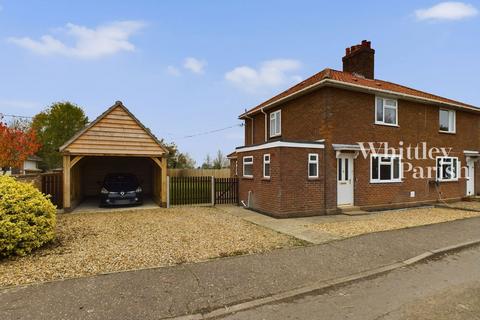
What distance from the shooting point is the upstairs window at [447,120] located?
16297 mm

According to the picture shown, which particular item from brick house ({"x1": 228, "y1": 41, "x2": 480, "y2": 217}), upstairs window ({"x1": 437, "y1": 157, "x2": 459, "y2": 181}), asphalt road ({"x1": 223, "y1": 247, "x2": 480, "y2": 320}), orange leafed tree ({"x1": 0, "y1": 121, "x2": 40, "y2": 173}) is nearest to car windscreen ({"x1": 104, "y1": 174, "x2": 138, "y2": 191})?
brick house ({"x1": 228, "y1": 41, "x2": 480, "y2": 217})

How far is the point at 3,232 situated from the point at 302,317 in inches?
228

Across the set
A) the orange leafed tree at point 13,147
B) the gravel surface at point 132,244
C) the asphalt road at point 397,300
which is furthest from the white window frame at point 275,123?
the orange leafed tree at point 13,147

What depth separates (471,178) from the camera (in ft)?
58.4

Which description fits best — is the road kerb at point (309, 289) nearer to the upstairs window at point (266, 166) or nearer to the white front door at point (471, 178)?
the upstairs window at point (266, 166)

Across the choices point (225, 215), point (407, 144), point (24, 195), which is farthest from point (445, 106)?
point (24, 195)

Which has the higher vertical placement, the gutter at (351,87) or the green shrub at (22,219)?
the gutter at (351,87)

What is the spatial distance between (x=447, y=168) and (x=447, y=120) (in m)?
2.67

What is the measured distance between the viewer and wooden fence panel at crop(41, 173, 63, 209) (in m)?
12.0

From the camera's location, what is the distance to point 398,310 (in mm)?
4090

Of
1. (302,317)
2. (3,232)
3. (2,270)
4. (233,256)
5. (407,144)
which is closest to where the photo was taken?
(302,317)

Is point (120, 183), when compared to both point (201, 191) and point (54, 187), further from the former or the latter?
point (201, 191)

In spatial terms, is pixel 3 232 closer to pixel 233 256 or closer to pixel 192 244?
pixel 192 244

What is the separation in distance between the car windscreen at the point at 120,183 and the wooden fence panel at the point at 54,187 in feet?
6.21
